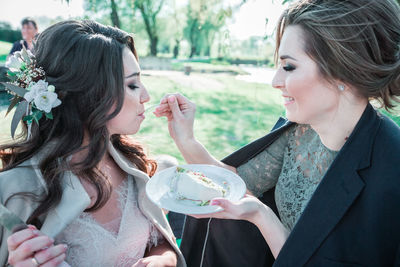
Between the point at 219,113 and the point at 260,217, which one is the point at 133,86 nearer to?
the point at 260,217

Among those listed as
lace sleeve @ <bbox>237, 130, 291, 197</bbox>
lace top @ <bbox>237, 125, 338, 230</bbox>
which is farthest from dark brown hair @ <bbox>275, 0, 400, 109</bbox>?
lace sleeve @ <bbox>237, 130, 291, 197</bbox>

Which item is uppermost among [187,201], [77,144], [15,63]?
[15,63]

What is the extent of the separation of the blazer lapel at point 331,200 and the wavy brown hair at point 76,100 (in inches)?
39.5

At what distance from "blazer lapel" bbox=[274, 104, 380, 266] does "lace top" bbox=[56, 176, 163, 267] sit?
77cm

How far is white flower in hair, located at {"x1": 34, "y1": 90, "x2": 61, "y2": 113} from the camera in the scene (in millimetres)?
1566

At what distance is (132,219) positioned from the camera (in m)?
1.80

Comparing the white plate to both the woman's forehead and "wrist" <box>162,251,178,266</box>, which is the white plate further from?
the woman's forehead

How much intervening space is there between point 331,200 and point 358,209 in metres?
0.12

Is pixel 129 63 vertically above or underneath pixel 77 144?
above

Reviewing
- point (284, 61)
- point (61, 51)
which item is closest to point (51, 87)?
point (61, 51)

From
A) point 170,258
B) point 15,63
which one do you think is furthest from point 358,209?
point 15,63

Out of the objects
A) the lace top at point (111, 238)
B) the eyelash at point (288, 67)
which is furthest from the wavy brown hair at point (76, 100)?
the eyelash at point (288, 67)

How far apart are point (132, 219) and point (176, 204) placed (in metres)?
0.41

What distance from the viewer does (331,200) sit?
5.04 feet
